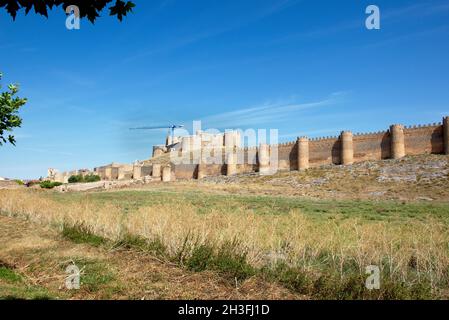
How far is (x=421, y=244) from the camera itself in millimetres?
5527

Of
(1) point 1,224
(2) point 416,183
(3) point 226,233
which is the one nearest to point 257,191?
(2) point 416,183

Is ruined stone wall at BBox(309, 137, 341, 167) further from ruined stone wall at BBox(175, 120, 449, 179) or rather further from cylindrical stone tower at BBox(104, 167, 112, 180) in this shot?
cylindrical stone tower at BBox(104, 167, 112, 180)

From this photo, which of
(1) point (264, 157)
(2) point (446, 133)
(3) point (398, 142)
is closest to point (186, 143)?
(1) point (264, 157)

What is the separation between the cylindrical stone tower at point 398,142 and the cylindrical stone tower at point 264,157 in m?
14.8

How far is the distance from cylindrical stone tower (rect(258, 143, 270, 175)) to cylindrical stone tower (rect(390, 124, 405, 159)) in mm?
14794

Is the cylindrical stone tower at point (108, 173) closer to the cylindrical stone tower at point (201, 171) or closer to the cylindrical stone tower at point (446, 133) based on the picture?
the cylindrical stone tower at point (201, 171)

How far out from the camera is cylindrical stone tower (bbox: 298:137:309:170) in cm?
4650

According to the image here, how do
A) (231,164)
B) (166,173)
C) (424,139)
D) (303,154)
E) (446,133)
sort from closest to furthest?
(446,133) < (424,139) < (303,154) < (231,164) < (166,173)

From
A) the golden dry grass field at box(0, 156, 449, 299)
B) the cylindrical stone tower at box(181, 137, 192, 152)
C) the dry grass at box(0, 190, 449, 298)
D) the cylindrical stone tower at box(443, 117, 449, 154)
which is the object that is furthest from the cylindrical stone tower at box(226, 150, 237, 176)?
the dry grass at box(0, 190, 449, 298)

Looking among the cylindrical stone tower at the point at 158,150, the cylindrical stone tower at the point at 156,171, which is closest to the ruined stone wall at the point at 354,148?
the cylindrical stone tower at the point at 156,171

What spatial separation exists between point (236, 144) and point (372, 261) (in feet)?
256

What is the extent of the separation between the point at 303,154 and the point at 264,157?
17.5 ft

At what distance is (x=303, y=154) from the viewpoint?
153 feet

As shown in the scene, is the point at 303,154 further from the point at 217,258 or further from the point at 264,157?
the point at 217,258
